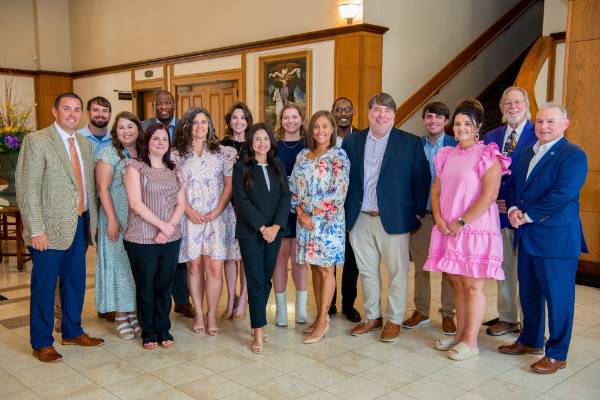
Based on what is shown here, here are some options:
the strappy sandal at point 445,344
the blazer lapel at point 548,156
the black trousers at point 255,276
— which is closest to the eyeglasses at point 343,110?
the black trousers at point 255,276

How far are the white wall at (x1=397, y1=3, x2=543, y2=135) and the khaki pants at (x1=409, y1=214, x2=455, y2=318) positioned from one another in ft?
12.5

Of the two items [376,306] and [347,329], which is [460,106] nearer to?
[376,306]

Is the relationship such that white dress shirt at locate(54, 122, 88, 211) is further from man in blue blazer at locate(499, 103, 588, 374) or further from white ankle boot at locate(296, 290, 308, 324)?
man in blue blazer at locate(499, 103, 588, 374)

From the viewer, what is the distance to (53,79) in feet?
40.8

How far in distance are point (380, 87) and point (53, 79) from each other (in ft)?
26.7

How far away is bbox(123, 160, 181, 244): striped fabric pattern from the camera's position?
358cm

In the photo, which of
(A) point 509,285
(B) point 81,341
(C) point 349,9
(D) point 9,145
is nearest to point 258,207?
(B) point 81,341

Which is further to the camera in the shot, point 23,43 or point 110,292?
point 23,43

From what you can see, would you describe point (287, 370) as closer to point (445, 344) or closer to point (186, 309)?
point (445, 344)

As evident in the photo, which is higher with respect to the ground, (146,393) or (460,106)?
(460,106)

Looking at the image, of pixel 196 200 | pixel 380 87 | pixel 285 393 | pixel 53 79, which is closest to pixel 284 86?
pixel 380 87

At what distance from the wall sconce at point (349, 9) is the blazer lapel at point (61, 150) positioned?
473 cm

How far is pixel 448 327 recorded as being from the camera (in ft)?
13.4

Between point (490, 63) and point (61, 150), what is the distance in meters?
7.73
